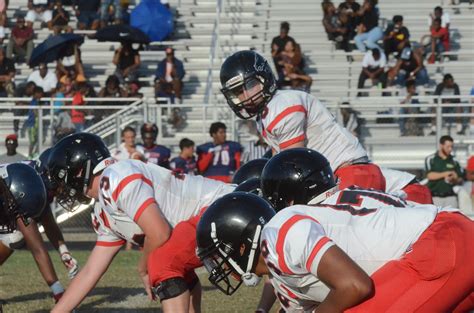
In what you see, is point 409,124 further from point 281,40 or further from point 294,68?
point 281,40

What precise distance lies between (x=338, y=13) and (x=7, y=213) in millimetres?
14745

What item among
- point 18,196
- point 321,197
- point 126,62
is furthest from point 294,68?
point 321,197

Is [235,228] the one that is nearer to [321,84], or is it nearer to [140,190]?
[140,190]

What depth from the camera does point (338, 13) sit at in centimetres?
1997

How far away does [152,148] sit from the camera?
14.9 m

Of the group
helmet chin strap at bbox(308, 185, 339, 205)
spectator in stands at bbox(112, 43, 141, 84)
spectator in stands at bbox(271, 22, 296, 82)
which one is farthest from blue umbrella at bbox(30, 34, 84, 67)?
helmet chin strap at bbox(308, 185, 339, 205)

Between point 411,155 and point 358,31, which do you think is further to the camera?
point 358,31

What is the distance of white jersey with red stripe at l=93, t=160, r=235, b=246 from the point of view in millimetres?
5895

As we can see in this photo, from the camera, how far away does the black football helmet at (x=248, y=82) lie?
6.64 metres

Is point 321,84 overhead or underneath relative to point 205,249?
underneath

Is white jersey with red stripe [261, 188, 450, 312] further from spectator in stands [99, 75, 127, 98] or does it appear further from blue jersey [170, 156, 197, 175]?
spectator in stands [99, 75, 127, 98]

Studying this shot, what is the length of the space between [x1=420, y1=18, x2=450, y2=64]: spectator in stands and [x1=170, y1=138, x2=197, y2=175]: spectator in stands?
239 inches

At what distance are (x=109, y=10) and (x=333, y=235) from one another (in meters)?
17.0

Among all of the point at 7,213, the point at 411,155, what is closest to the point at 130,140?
the point at 411,155
